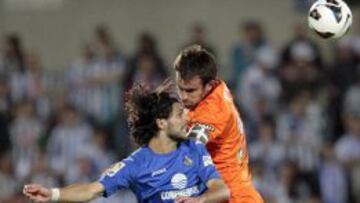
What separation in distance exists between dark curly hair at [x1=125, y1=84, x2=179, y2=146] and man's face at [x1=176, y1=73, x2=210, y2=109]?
0.75 feet

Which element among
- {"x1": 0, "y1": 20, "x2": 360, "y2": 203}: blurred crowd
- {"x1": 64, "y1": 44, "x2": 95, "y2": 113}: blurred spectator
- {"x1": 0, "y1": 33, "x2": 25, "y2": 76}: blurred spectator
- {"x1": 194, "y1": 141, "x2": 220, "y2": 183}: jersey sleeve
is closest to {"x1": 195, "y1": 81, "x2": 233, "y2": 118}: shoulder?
{"x1": 194, "y1": 141, "x2": 220, "y2": 183}: jersey sleeve

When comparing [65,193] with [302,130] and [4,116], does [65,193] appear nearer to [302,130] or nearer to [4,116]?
[302,130]

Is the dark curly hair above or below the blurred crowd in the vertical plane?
above

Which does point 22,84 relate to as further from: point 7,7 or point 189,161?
point 189,161

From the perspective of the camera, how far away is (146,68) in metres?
17.9

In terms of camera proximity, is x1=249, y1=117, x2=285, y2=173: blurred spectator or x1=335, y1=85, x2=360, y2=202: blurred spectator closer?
x1=249, y1=117, x2=285, y2=173: blurred spectator

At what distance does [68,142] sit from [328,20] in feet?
23.2

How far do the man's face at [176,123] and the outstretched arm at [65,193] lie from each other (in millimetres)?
631

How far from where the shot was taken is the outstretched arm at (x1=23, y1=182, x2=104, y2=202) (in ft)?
31.6

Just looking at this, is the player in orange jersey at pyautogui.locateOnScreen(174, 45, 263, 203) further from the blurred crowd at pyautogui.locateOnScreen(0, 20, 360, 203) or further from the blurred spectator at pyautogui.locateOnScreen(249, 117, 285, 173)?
the blurred spectator at pyautogui.locateOnScreen(249, 117, 285, 173)

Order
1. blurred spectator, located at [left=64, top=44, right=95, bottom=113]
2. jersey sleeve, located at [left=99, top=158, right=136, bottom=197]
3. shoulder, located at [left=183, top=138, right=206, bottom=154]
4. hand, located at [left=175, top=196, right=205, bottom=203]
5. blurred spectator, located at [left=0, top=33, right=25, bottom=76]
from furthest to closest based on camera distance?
1. blurred spectator, located at [left=0, top=33, right=25, bottom=76]
2. blurred spectator, located at [left=64, top=44, right=95, bottom=113]
3. shoulder, located at [left=183, top=138, right=206, bottom=154]
4. jersey sleeve, located at [left=99, top=158, right=136, bottom=197]
5. hand, located at [left=175, top=196, right=205, bottom=203]

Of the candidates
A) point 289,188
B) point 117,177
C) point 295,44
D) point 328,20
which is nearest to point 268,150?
point 289,188

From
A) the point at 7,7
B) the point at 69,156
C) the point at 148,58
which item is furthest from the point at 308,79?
the point at 7,7

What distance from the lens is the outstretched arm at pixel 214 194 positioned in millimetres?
Result: 9656
